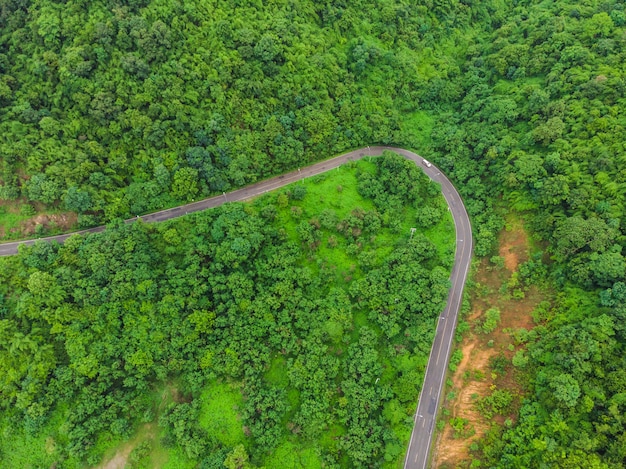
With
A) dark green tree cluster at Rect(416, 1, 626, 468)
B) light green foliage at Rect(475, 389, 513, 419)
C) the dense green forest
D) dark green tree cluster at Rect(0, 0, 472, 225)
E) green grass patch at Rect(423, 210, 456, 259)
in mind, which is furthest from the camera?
green grass patch at Rect(423, 210, 456, 259)

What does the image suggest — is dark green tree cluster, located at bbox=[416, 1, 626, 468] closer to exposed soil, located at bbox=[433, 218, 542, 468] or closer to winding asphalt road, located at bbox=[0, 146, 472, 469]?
exposed soil, located at bbox=[433, 218, 542, 468]

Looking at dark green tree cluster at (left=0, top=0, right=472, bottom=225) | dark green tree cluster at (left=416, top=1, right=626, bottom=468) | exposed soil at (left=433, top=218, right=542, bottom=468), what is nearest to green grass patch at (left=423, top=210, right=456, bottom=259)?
dark green tree cluster at (left=416, top=1, right=626, bottom=468)

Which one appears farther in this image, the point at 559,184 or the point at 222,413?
the point at 559,184

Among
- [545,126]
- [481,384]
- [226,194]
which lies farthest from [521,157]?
[226,194]

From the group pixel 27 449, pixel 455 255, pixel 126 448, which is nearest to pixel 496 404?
pixel 455 255

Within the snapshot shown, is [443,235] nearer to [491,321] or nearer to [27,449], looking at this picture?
[491,321]

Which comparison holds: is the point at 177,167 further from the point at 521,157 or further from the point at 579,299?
the point at 579,299
